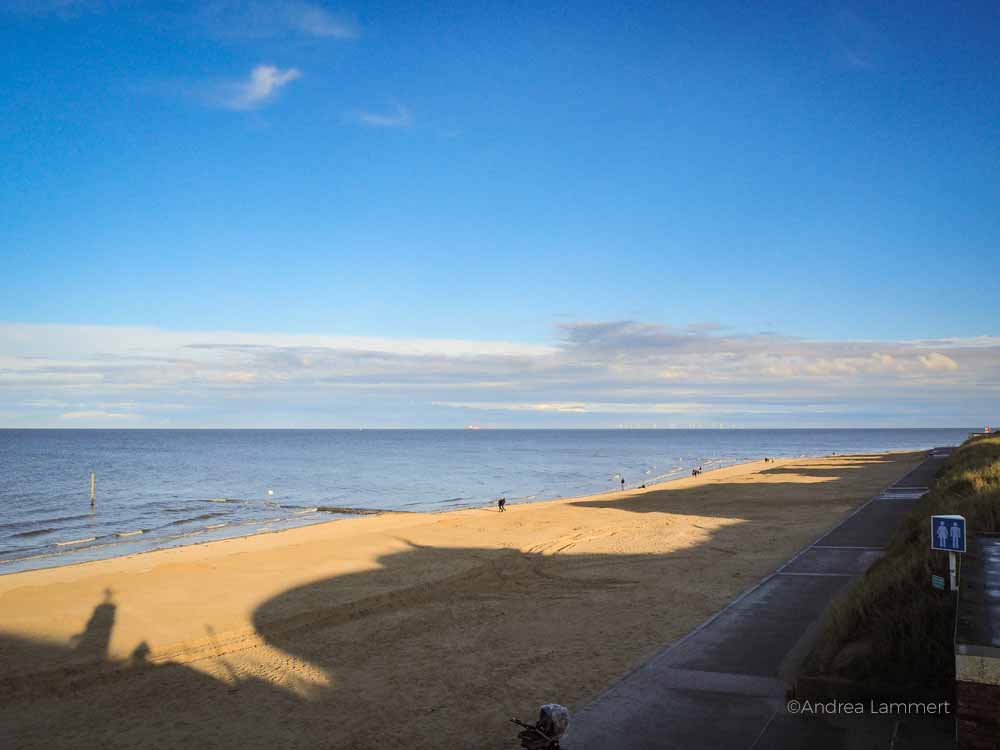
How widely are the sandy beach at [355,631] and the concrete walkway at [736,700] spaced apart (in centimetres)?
92

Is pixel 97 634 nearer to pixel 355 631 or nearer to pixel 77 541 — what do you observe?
pixel 355 631

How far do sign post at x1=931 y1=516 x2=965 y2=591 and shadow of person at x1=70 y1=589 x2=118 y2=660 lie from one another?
13055 millimetres

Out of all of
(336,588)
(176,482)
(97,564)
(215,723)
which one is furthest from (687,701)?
(176,482)

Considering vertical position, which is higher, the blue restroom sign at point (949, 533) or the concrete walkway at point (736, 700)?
the blue restroom sign at point (949, 533)

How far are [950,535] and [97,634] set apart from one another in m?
14.6

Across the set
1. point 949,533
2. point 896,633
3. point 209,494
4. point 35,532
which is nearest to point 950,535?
point 949,533

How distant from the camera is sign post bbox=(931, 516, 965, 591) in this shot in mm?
8469

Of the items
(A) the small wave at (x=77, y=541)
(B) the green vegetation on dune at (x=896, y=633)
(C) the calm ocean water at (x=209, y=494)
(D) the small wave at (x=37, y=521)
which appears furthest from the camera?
(D) the small wave at (x=37, y=521)

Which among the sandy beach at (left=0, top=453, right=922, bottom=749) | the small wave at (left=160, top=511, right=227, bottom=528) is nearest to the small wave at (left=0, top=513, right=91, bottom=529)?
the small wave at (left=160, top=511, right=227, bottom=528)

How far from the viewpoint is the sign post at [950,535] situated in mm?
8469

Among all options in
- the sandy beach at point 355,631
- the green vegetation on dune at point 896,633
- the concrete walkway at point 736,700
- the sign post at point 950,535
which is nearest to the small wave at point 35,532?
the sandy beach at point 355,631

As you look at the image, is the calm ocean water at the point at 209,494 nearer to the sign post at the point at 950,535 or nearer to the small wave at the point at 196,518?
the small wave at the point at 196,518

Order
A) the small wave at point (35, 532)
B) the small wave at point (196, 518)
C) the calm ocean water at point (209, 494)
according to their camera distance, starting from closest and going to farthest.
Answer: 1. the calm ocean water at point (209, 494)
2. the small wave at point (35, 532)
3. the small wave at point (196, 518)

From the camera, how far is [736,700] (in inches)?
336
